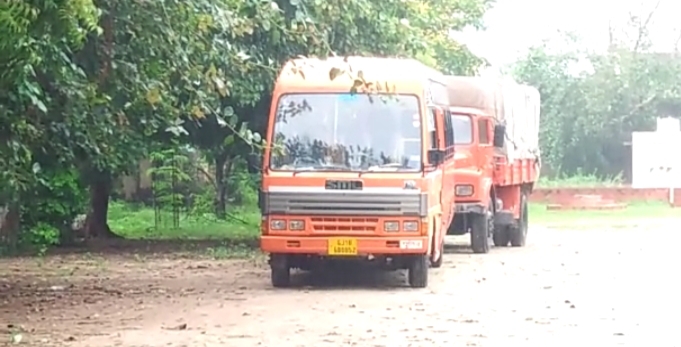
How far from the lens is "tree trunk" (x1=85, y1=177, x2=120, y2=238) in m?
31.4

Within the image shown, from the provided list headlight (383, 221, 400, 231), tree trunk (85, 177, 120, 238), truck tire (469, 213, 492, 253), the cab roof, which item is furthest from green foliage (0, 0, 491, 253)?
tree trunk (85, 177, 120, 238)

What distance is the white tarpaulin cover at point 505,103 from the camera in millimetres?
24984

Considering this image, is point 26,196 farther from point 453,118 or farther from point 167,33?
point 167,33

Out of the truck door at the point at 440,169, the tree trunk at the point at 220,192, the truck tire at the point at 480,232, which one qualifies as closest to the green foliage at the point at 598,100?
the tree trunk at the point at 220,192

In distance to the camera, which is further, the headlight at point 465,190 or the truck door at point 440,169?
the headlight at point 465,190

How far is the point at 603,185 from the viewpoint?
1986 inches

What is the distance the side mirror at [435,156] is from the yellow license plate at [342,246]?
1.41 metres

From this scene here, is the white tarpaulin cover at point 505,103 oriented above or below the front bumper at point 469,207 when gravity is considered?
Answer: above

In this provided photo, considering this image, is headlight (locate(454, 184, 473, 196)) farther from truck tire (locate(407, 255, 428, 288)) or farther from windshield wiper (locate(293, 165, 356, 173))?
windshield wiper (locate(293, 165, 356, 173))

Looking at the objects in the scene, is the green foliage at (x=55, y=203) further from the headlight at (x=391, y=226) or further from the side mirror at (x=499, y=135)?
the headlight at (x=391, y=226)

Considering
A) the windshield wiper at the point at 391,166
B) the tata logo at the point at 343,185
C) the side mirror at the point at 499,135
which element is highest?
the side mirror at the point at 499,135

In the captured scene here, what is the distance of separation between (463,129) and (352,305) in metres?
9.39

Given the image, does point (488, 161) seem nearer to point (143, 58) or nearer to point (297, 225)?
point (297, 225)

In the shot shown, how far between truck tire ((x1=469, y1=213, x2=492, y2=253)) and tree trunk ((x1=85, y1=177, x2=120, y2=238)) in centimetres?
997
